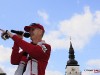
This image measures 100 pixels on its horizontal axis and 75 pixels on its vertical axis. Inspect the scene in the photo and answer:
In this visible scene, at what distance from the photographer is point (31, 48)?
632 cm

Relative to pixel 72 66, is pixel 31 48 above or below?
below

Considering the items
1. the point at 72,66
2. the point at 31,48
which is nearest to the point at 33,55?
the point at 31,48

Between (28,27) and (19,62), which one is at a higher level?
(28,27)

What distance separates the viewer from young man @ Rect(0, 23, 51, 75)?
21.0 feet

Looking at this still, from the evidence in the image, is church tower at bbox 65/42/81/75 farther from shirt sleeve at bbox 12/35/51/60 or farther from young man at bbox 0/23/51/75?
shirt sleeve at bbox 12/35/51/60

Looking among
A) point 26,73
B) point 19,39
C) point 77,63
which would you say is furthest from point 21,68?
point 77,63

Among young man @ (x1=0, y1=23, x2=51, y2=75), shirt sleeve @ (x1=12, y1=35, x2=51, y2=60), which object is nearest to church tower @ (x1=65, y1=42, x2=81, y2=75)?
young man @ (x1=0, y1=23, x2=51, y2=75)

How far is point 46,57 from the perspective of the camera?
6.57 metres

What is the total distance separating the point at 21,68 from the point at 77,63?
143 meters

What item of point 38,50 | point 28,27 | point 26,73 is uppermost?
point 28,27

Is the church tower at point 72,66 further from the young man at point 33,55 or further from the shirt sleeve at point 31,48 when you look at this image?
the shirt sleeve at point 31,48

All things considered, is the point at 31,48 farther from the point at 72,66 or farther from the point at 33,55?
the point at 72,66

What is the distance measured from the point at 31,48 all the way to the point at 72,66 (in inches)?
5594

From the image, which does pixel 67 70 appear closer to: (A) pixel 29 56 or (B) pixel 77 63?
(B) pixel 77 63
